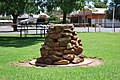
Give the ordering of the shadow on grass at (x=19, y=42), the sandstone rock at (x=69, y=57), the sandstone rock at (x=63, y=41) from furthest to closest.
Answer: the shadow on grass at (x=19, y=42) < the sandstone rock at (x=63, y=41) < the sandstone rock at (x=69, y=57)

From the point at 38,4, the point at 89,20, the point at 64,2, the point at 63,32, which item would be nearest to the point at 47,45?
the point at 63,32

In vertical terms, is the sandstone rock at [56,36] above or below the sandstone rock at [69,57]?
above

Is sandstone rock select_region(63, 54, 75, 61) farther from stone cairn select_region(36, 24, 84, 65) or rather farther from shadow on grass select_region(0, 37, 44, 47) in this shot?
shadow on grass select_region(0, 37, 44, 47)

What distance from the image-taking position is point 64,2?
2580 cm

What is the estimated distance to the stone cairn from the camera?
11.6 metres

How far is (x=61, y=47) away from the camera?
11.7 meters

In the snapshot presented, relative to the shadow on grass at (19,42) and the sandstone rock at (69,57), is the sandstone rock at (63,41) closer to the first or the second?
the sandstone rock at (69,57)

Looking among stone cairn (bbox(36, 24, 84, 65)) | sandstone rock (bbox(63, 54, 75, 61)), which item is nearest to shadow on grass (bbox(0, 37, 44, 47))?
stone cairn (bbox(36, 24, 84, 65))

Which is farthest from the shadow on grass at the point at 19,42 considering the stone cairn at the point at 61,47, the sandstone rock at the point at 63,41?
the sandstone rock at the point at 63,41

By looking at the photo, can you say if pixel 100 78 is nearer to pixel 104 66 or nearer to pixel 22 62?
pixel 104 66

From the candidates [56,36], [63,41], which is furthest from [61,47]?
[56,36]

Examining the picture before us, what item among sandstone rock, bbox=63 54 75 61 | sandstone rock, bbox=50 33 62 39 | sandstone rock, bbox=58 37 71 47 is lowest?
sandstone rock, bbox=63 54 75 61

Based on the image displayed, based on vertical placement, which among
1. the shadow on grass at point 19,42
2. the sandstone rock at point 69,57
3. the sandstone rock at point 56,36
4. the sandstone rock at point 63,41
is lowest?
the shadow on grass at point 19,42

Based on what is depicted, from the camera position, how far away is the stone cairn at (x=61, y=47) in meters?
11.6
